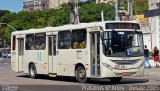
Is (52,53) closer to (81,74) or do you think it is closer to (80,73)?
(80,73)

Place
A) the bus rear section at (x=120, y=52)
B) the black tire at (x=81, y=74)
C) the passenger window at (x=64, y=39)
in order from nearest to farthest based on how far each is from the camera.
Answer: the bus rear section at (x=120, y=52) < the black tire at (x=81, y=74) < the passenger window at (x=64, y=39)

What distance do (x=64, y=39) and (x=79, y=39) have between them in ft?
5.06

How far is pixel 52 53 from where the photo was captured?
985 inches

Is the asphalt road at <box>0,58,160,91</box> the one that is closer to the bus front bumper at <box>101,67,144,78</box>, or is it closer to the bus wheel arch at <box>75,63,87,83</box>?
the bus wheel arch at <box>75,63,87,83</box>

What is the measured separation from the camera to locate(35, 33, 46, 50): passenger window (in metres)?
25.8

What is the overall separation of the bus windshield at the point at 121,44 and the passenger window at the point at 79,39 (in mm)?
1594

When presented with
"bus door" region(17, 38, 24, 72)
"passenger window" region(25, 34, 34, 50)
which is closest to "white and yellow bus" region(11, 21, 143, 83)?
"passenger window" region(25, 34, 34, 50)

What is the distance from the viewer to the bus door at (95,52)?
21.2m

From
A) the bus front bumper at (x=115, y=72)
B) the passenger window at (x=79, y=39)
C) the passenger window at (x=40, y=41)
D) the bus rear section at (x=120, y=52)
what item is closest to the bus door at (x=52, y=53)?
the passenger window at (x=40, y=41)

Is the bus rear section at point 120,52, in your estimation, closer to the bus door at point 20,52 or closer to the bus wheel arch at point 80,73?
the bus wheel arch at point 80,73

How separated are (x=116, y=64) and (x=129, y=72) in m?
0.77

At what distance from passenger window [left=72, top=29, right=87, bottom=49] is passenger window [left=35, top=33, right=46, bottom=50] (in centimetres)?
334

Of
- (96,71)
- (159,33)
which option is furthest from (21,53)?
(159,33)

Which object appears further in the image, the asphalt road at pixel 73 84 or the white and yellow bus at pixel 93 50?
the white and yellow bus at pixel 93 50
